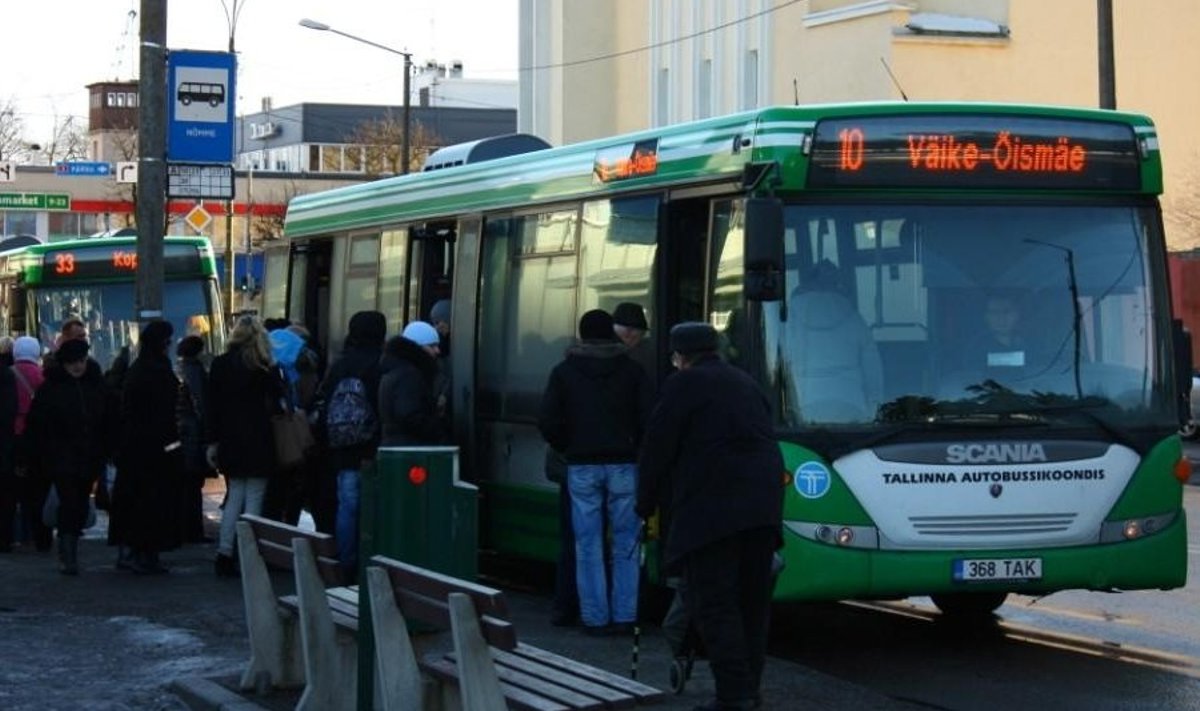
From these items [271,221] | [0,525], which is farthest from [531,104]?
[0,525]

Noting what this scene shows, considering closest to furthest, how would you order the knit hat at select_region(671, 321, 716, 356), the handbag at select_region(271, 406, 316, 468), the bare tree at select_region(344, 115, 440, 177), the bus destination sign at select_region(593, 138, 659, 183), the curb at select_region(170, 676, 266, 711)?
the knit hat at select_region(671, 321, 716, 356) → the curb at select_region(170, 676, 266, 711) → the bus destination sign at select_region(593, 138, 659, 183) → the handbag at select_region(271, 406, 316, 468) → the bare tree at select_region(344, 115, 440, 177)

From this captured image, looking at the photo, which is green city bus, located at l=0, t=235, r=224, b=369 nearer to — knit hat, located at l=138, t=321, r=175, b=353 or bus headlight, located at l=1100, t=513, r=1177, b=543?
knit hat, located at l=138, t=321, r=175, b=353

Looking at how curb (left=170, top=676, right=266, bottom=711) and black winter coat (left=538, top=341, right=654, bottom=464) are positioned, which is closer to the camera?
curb (left=170, top=676, right=266, bottom=711)

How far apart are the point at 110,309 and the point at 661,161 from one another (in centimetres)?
1398

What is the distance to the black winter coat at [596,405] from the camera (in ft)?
39.5

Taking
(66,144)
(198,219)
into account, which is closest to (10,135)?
(66,144)

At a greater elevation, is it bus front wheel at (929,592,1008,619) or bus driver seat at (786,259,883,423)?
bus driver seat at (786,259,883,423)

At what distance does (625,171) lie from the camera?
12938mm

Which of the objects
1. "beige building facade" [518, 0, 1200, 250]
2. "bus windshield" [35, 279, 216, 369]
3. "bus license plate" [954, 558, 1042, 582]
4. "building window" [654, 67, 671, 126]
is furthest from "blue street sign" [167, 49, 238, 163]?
"building window" [654, 67, 671, 126]

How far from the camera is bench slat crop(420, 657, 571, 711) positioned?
25.0ft

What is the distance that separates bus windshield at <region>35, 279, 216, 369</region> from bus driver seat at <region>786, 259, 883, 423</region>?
1418 centimetres

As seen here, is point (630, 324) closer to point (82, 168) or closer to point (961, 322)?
point (961, 322)

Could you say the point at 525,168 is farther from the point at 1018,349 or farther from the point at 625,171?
the point at 1018,349

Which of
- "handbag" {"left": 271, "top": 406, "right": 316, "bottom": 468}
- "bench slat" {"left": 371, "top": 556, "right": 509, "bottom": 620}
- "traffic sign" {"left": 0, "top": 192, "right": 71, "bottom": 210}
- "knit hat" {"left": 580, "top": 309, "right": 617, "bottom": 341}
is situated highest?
"traffic sign" {"left": 0, "top": 192, "right": 71, "bottom": 210}
